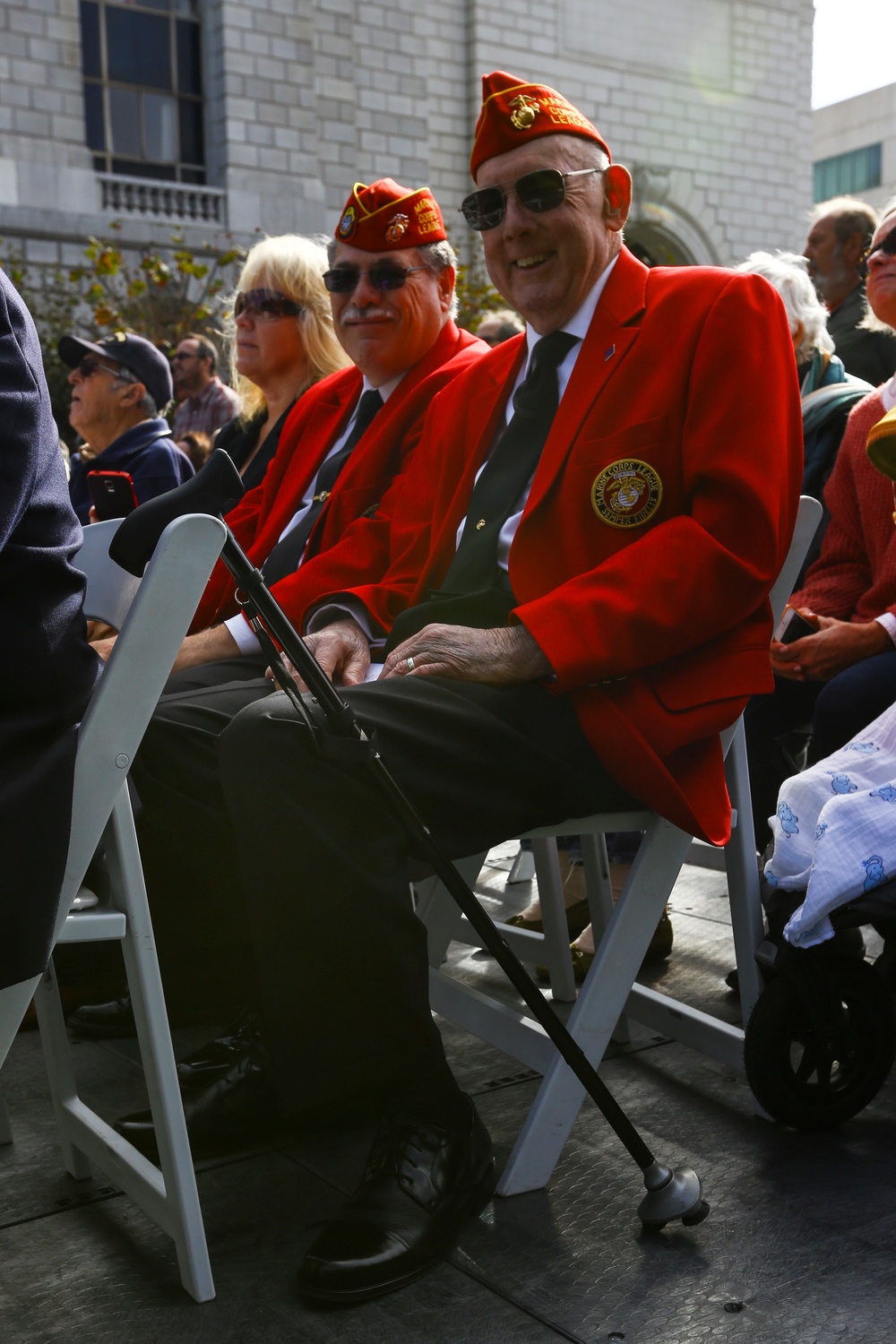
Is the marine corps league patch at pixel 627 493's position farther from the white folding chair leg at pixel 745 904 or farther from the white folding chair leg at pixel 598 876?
the white folding chair leg at pixel 598 876

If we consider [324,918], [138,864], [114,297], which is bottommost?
[324,918]

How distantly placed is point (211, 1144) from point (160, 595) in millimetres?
1172

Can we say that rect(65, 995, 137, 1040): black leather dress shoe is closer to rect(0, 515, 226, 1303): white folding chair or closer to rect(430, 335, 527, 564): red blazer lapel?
rect(0, 515, 226, 1303): white folding chair

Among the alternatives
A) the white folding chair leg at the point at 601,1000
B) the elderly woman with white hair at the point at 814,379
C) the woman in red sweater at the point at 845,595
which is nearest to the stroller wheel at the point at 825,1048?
the white folding chair leg at the point at 601,1000

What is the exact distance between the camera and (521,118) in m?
2.47

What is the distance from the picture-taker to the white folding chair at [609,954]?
211cm

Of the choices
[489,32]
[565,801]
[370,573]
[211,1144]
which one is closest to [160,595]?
[565,801]

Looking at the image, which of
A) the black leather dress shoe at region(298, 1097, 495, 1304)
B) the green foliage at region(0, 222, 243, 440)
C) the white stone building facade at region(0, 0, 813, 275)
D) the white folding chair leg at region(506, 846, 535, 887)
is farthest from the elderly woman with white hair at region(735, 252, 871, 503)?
the white stone building facade at region(0, 0, 813, 275)

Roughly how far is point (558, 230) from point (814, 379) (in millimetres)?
1636

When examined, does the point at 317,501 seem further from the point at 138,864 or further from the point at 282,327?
the point at 138,864

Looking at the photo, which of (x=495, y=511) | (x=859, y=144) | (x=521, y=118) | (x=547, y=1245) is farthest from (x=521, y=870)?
(x=859, y=144)

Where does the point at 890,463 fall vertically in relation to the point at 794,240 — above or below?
below

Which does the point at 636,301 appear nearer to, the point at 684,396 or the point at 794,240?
the point at 684,396

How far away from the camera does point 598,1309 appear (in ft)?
5.80
